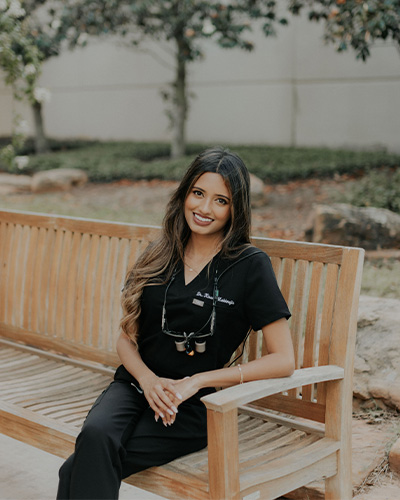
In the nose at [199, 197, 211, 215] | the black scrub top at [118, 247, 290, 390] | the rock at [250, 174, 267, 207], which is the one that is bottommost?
the black scrub top at [118, 247, 290, 390]

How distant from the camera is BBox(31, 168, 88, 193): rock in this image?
37.0 ft

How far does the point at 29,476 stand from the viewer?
11.8ft

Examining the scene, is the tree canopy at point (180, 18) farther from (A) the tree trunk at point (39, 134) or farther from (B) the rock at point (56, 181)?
(A) the tree trunk at point (39, 134)

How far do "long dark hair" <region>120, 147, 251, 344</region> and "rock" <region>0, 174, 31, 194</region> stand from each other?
896cm

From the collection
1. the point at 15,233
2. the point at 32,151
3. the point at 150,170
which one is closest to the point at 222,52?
the point at 150,170

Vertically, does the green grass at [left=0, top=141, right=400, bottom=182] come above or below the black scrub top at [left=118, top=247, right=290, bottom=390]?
above

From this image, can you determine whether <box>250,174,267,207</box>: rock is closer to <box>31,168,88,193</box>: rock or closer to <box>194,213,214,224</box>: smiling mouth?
<box>31,168,88,193</box>: rock

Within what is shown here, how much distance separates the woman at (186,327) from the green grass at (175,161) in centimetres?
724

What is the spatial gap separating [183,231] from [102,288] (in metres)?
0.86

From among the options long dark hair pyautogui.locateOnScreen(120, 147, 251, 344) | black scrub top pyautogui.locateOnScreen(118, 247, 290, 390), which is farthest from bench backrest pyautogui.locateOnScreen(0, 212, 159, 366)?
black scrub top pyautogui.locateOnScreen(118, 247, 290, 390)

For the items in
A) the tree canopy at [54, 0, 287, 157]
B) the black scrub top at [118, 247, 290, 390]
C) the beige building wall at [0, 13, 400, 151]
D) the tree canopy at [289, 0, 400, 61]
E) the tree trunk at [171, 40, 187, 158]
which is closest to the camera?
the black scrub top at [118, 247, 290, 390]

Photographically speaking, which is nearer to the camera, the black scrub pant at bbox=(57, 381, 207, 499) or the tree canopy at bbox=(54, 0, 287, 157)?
the black scrub pant at bbox=(57, 381, 207, 499)

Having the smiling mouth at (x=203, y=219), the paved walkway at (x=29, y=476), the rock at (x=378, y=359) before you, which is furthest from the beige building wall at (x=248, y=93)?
the smiling mouth at (x=203, y=219)

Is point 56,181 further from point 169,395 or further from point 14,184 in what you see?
point 169,395
